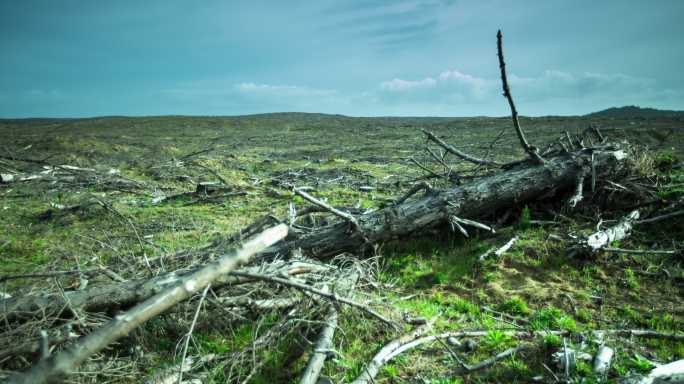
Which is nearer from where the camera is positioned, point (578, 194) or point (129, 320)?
point (129, 320)

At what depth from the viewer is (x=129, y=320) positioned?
136 centimetres

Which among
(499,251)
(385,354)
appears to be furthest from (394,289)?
(385,354)

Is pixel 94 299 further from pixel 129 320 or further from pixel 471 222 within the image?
pixel 471 222

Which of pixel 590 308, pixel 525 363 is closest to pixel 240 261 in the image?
pixel 525 363

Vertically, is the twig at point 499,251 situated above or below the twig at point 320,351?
above

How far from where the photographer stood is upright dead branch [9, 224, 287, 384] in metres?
1.12

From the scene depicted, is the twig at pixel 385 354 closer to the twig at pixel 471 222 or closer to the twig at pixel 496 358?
the twig at pixel 496 358

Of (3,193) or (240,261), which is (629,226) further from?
(3,193)

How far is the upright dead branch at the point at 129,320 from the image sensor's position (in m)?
1.12

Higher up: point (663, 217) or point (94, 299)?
point (663, 217)

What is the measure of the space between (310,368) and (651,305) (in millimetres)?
3639

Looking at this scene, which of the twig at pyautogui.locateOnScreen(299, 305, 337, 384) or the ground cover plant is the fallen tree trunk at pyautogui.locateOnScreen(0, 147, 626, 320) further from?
the twig at pyautogui.locateOnScreen(299, 305, 337, 384)

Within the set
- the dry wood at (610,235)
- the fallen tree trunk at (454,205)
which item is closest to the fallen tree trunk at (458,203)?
the fallen tree trunk at (454,205)

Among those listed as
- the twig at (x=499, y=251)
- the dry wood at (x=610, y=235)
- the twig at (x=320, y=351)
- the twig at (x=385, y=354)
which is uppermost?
the dry wood at (x=610, y=235)
